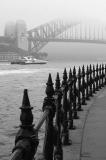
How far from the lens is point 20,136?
6.27ft

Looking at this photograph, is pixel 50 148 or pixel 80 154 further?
pixel 80 154

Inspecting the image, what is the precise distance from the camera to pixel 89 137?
17.0ft

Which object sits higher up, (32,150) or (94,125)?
(32,150)

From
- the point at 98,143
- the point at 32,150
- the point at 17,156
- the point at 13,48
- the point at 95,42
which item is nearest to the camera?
the point at 17,156

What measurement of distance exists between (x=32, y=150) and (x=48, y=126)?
1.00 meters

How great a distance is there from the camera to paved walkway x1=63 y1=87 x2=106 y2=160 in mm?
4332

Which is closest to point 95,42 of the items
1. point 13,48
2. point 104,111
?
point 13,48

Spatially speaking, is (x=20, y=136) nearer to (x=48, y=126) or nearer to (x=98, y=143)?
(x=48, y=126)

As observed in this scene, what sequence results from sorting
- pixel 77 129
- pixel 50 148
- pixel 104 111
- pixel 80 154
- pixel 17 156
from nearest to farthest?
pixel 17 156 < pixel 50 148 < pixel 80 154 < pixel 77 129 < pixel 104 111

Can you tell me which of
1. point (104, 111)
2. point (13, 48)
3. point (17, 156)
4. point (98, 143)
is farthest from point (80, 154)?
point (13, 48)

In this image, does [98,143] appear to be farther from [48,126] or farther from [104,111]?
[104,111]

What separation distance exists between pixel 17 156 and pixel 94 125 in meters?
4.55

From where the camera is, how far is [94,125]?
19.8ft

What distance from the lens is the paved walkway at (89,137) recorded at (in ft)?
14.2
